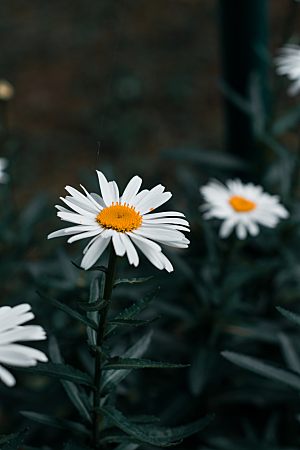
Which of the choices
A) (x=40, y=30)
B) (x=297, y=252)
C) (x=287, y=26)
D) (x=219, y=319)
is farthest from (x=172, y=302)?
(x=40, y=30)

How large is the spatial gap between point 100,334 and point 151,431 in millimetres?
215

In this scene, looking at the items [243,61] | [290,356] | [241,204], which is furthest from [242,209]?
[243,61]

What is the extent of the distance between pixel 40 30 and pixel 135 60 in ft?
2.09

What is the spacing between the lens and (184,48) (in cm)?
413

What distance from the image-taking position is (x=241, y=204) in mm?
1648

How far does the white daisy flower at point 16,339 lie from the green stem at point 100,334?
0.36 ft

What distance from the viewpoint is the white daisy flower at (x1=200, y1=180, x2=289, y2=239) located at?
1609 mm

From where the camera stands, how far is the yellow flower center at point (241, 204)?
1.64 m

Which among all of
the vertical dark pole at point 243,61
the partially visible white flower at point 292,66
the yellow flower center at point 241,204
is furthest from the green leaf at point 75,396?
the vertical dark pole at point 243,61

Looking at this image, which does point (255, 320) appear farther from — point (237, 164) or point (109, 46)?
point (109, 46)

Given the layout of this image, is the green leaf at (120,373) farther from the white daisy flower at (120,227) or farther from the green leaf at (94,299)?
the white daisy flower at (120,227)

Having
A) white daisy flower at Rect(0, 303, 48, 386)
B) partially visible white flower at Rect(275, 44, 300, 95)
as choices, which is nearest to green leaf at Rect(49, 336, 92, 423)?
white daisy flower at Rect(0, 303, 48, 386)

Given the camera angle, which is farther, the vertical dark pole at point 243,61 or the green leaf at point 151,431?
the vertical dark pole at point 243,61

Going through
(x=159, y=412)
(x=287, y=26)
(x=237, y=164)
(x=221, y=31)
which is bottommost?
(x=159, y=412)
